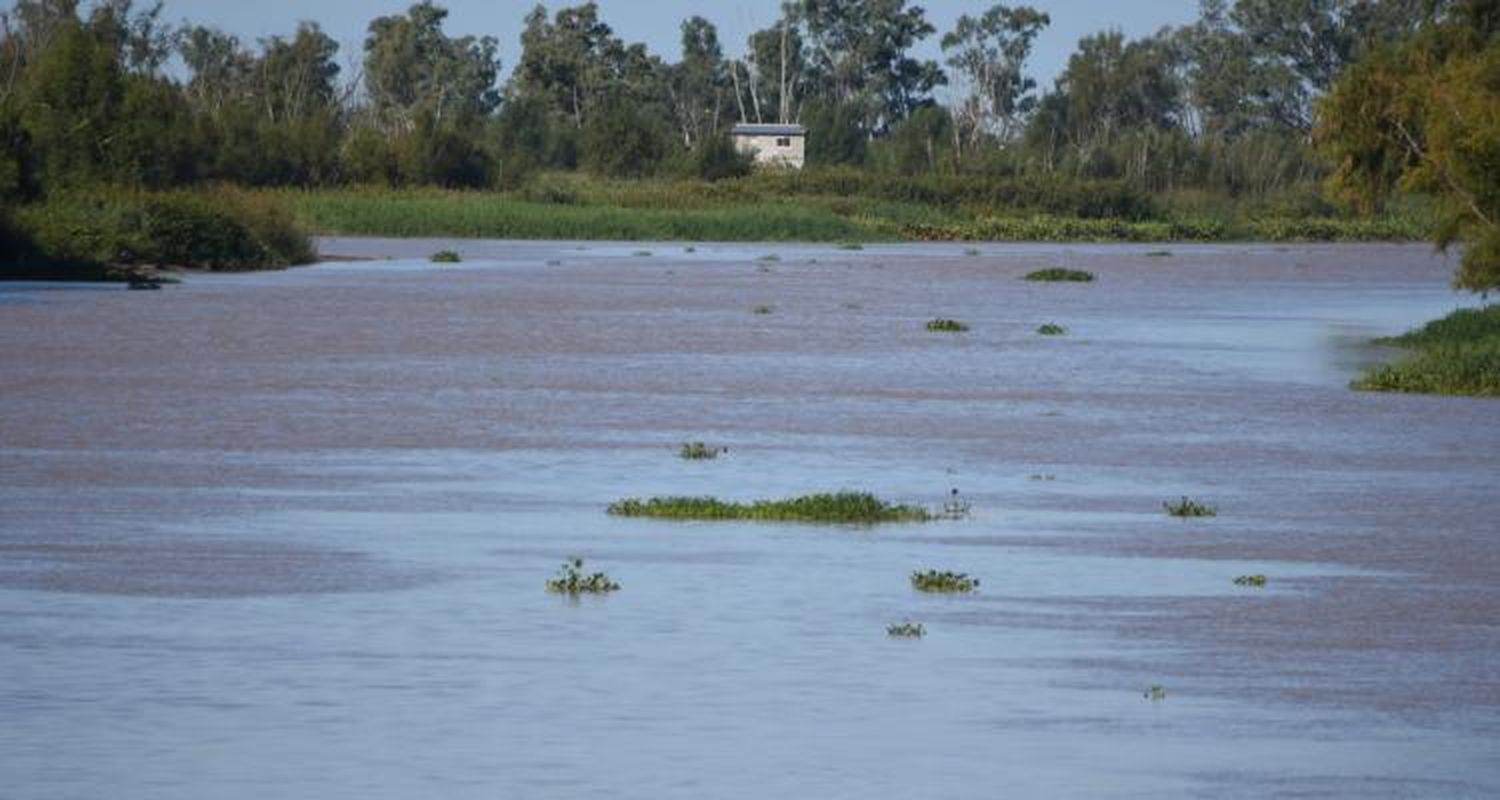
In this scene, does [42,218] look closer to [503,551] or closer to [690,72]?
[503,551]

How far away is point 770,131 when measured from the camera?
16738cm

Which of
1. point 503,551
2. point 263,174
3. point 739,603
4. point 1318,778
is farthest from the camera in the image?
point 263,174

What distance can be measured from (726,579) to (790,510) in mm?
3147

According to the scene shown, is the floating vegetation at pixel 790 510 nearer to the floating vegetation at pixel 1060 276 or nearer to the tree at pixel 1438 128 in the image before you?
the tree at pixel 1438 128

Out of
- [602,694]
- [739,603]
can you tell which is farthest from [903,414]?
[602,694]

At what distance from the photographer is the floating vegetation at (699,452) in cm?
2361

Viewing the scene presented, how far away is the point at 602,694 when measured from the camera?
41.2ft

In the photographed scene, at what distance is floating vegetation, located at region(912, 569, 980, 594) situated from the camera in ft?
52.5

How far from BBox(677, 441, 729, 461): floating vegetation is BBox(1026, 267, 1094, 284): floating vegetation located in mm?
42864

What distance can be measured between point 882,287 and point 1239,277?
14.2 m

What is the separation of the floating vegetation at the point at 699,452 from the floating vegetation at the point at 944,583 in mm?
7443

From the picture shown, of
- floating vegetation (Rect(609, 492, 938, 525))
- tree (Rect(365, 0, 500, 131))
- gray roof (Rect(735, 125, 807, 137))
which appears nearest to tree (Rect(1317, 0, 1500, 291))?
floating vegetation (Rect(609, 492, 938, 525))

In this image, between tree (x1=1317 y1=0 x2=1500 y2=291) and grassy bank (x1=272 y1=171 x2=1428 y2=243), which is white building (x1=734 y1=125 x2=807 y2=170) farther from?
tree (x1=1317 y1=0 x2=1500 y2=291)

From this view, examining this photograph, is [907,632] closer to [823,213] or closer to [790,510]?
[790,510]
